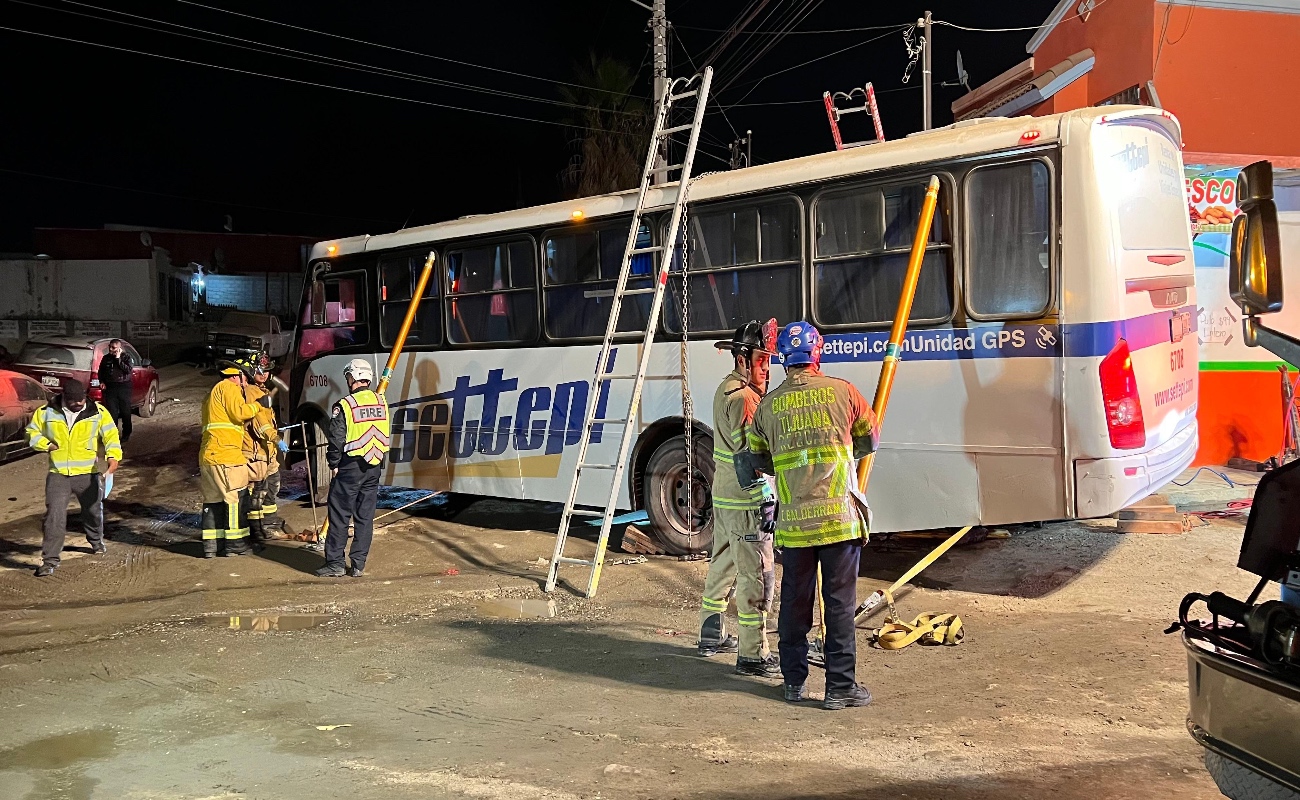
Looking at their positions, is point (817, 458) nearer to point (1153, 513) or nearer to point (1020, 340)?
point (1020, 340)

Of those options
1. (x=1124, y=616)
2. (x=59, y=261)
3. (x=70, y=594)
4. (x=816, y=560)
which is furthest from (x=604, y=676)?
(x=59, y=261)

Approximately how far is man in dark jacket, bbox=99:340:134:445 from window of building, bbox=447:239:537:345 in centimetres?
884

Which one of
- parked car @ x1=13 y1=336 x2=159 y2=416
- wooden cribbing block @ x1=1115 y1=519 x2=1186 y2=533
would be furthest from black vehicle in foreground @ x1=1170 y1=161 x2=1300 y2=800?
parked car @ x1=13 y1=336 x2=159 y2=416

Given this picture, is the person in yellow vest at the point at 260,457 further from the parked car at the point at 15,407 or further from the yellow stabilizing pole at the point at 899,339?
the parked car at the point at 15,407

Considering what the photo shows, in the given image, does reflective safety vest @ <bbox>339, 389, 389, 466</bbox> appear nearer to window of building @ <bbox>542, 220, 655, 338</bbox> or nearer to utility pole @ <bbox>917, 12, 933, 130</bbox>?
window of building @ <bbox>542, 220, 655, 338</bbox>

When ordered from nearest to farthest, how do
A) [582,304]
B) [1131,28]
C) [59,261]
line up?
[582,304], [1131,28], [59,261]

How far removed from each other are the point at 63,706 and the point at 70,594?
11.5ft

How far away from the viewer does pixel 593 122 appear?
76.1 ft

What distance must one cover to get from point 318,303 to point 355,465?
409 centimetres

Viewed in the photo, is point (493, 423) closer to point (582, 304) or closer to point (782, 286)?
point (582, 304)

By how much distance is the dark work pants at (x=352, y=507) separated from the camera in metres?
8.93

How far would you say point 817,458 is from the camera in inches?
208

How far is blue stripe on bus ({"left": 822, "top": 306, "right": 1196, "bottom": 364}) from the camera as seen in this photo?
22.0 feet

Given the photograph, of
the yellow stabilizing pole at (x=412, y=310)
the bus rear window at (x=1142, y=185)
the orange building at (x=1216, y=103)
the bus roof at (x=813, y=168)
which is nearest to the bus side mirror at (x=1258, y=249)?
the bus rear window at (x=1142, y=185)
